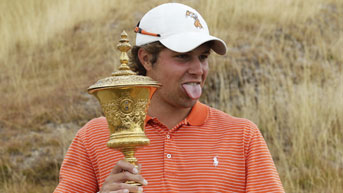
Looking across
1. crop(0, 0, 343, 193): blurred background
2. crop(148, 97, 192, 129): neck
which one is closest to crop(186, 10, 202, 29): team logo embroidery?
crop(148, 97, 192, 129): neck

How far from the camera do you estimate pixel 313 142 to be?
5570 millimetres

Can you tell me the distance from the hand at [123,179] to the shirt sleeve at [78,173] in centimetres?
53

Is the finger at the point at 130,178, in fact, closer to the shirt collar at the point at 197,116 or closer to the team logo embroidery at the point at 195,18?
the shirt collar at the point at 197,116

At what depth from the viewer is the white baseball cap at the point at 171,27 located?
289 cm

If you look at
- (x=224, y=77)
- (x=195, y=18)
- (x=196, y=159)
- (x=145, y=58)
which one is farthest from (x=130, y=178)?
(x=224, y=77)

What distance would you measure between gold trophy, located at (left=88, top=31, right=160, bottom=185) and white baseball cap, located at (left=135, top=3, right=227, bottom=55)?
493 mm

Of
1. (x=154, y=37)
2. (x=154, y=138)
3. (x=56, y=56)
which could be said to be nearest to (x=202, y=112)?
(x=154, y=138)

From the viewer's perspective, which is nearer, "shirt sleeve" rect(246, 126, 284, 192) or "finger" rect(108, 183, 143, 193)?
"finger" rect(108, 183, 143, 193)

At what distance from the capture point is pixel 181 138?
2848 mm

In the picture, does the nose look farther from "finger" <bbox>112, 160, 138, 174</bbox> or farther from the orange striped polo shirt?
"finger" <bbox>112, 160, 138, 174</bbox>

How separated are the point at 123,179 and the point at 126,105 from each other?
0.32 metres

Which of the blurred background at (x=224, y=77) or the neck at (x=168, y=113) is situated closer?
the neck at (x=168, y=113)

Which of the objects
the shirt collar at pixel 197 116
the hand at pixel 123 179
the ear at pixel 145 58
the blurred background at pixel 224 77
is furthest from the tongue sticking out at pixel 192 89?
the blurred background at pixel 224 77

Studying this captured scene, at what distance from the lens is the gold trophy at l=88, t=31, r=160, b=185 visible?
234 cm
